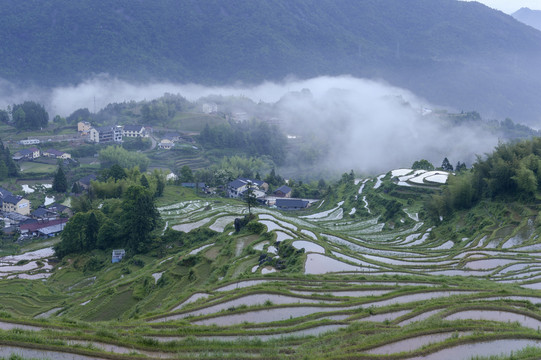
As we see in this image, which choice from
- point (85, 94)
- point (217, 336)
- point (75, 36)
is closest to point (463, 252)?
point (217, 336)

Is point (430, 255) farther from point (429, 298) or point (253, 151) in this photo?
point (253, 151)

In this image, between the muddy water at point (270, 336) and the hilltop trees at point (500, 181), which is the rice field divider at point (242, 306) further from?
the hilltop trees at point (500, 181)

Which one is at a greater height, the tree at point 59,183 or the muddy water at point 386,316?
the muddy water at point 386,316

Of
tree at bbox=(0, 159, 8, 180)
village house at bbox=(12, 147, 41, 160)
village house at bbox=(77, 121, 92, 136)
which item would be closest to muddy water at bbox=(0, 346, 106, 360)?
tree at bbox=(0, 159, 8, 180)

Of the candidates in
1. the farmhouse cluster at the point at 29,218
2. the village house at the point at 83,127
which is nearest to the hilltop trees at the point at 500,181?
the farmhouse cluster at the point at 29,218

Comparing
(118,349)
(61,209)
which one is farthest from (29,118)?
(118,349)

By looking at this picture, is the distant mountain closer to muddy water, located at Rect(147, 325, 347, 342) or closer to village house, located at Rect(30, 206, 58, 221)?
village house, located at Rect(30, 206, 58, 221)

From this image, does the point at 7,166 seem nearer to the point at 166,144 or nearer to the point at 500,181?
the point at 166,144
